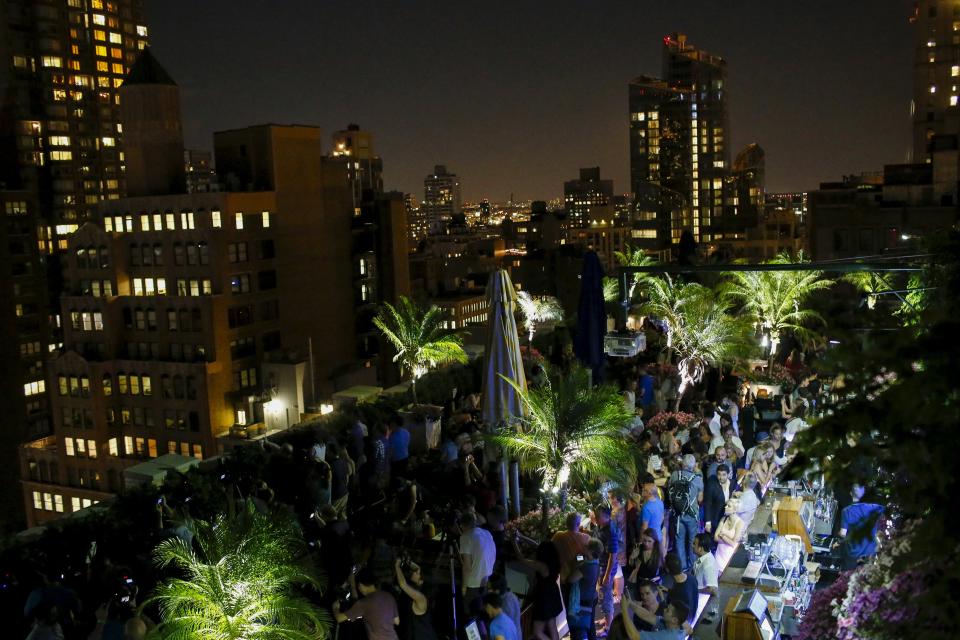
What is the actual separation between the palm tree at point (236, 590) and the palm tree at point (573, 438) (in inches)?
183

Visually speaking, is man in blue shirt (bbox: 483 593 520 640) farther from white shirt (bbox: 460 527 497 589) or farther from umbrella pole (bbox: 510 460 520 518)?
umbrella pole (bbox: 510 460 520 518)

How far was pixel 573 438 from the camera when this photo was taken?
11.4 m

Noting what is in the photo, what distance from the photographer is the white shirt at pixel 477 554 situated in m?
8.94

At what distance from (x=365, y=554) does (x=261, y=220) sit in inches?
2405

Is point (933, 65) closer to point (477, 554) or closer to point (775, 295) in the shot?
point (775, 295)

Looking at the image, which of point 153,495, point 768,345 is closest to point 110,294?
point 768,345

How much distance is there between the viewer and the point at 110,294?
2603 inches

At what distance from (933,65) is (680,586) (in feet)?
326

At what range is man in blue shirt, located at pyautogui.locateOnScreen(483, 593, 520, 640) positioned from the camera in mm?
7441

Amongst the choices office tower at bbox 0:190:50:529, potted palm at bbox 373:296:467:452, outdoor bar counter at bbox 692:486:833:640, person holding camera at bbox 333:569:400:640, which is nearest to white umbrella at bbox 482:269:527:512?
outdoor bar counter at bbox 692:486:833:640

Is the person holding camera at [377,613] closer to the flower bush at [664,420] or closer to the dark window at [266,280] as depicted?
the flower bush at [664,420]

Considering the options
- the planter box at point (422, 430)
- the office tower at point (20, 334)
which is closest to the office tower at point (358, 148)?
the office tower at point (20, 334)

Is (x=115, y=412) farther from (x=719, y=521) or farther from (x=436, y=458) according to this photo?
(x=719, y=521)

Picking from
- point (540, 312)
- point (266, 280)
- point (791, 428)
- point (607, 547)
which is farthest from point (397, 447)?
point (266, 280)
